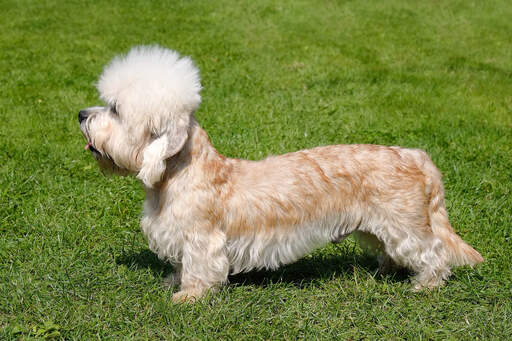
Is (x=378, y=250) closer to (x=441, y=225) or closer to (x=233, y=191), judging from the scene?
(x=441, y=225)

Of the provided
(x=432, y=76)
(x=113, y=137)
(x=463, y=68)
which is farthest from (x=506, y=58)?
(x=113, y=137)

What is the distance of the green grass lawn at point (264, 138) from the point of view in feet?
11.9

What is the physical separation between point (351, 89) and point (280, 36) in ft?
11.7

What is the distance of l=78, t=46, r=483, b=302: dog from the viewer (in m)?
3.29

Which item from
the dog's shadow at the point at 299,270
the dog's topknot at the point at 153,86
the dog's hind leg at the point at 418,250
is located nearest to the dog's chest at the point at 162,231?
the dog's shadow at the point at 299,270

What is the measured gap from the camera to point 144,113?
10.6 ft

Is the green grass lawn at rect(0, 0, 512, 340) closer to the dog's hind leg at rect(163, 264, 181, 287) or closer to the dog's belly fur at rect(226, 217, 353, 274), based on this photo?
the dog's hind leg at rect(163, 264, 181, 287)

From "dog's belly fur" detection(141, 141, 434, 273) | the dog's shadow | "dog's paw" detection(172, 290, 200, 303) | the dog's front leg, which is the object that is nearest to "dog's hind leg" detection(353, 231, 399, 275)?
the dog's shadow

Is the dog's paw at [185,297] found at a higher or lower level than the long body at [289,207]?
lower

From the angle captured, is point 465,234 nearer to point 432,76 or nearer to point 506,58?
point 432,76

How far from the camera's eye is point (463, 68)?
938 cm

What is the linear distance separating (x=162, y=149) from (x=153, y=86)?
0.39m

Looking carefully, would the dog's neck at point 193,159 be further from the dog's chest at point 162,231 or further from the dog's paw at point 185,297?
the dog's paw at point 185,297

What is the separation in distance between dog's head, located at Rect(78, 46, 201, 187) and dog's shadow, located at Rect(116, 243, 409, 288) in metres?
1.04
